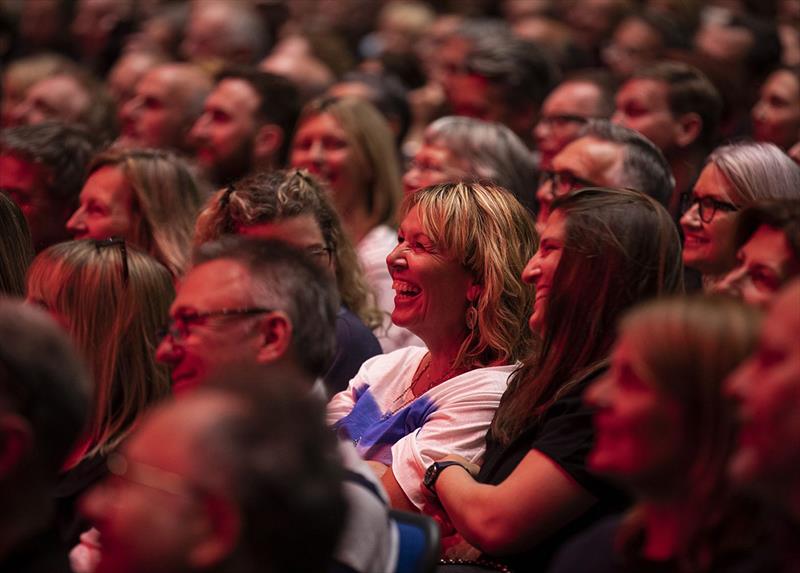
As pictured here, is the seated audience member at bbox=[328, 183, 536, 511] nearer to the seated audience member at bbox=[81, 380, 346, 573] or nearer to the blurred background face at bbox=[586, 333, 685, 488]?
the blurred background face at bbox=[586, 333, 685, 488]

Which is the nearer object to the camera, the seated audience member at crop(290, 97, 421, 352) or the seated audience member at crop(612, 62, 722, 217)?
the seated audience member at crop(612, 62, 722, 217)

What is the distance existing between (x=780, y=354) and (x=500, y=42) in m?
4.62

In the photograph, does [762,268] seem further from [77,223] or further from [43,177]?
[43,177]

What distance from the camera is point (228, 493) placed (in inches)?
72.4

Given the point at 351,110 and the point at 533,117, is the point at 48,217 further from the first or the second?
the point at 533,117

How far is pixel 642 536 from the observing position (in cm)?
213

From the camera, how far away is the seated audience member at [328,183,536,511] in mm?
3262

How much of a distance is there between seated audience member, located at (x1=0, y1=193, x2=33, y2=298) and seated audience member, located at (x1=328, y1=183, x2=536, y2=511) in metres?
0.93

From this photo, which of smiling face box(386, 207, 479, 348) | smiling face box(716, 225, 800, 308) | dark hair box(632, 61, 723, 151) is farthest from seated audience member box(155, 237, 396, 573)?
dark hair box(632, 61, 723, 151)

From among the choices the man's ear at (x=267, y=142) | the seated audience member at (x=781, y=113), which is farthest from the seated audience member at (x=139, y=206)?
the seated audience member at (x=781, y=113)

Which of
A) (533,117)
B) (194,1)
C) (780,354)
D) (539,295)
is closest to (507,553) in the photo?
(539,295)

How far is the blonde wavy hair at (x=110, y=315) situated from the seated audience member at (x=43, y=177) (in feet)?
5.00

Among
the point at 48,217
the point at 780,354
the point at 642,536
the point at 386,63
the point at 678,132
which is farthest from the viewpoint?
the point at 386,63

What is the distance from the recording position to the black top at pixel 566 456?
105 inches
